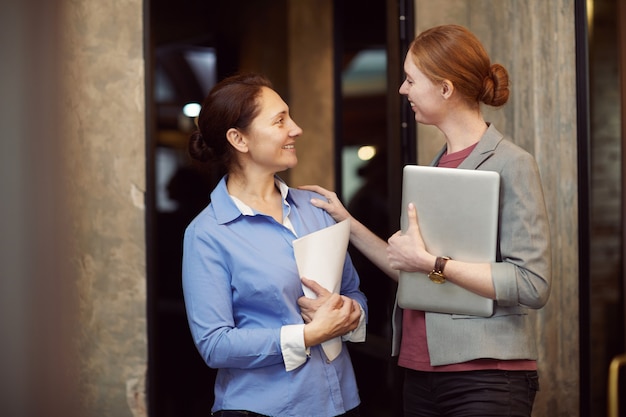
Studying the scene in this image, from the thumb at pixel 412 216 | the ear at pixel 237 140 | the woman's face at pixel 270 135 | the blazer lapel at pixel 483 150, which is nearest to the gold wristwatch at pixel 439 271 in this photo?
the thumb at pixel 412 216

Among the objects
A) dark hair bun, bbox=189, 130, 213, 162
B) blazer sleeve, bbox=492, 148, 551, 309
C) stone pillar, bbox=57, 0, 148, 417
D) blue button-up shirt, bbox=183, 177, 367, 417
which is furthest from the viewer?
stone pillar, bbox=57, 0, 148, 417

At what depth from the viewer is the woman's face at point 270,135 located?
2002 millimetres

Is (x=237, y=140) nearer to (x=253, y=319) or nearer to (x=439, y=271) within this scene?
(x=253, y=319)

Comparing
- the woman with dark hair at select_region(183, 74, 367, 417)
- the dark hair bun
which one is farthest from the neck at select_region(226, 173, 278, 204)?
the dark hair bun

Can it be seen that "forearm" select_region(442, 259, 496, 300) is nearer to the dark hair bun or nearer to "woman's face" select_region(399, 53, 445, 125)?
"woman's face" select_region(399, 53, 445, 125)

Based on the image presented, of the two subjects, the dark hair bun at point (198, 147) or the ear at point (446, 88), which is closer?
the ear at point (446, 88)

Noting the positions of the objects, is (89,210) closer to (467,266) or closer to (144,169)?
(144,169)

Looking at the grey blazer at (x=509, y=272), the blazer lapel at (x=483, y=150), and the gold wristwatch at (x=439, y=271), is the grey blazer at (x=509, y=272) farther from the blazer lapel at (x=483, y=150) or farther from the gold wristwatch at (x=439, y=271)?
the gold wristwatch at (x=439, y=271)

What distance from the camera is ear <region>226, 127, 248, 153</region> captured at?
79.7 inches

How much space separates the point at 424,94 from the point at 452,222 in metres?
0.35

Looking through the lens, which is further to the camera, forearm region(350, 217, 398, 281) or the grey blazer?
forearm region(350, 217, 398, 281)

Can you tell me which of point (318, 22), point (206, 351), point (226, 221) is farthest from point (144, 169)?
point (318, 22)

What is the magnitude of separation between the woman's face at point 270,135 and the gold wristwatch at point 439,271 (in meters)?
0.52

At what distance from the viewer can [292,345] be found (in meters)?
1.81
